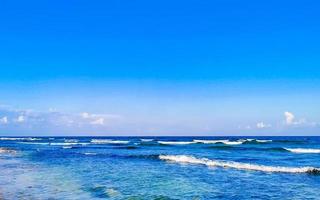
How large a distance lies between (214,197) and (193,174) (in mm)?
7486

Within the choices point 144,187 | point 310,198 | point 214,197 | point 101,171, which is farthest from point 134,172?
point 310,198

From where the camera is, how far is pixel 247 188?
17.8 meters

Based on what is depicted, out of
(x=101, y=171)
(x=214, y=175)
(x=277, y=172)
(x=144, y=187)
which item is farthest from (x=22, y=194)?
(x=277, y=172)

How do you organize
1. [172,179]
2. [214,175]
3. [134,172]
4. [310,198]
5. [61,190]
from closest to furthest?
1. [310,198]
2. [61,190]
3. [172,179]
4. [214,175]
5. [134,172]

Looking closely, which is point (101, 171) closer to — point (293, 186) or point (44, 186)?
point (44, 186)


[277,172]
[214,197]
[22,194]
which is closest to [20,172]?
[22,194]

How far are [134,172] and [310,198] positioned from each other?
1144 centimetres

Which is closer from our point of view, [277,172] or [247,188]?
[247,188]

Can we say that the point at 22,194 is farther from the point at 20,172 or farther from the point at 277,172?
the point at 277,172

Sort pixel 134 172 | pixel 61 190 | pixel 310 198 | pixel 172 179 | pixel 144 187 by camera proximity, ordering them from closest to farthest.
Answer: pixel 310 198 → pixel 61 190 → pixel 144 187 → pixel 172 179 → pixel 134 172

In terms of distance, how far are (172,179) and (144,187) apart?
10.0 ft

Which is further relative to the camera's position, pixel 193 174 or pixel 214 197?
pixel 193 174

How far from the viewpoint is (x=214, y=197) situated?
51.6 ft

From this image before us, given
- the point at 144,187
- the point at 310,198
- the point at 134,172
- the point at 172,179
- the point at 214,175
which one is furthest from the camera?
the point at 134,172
